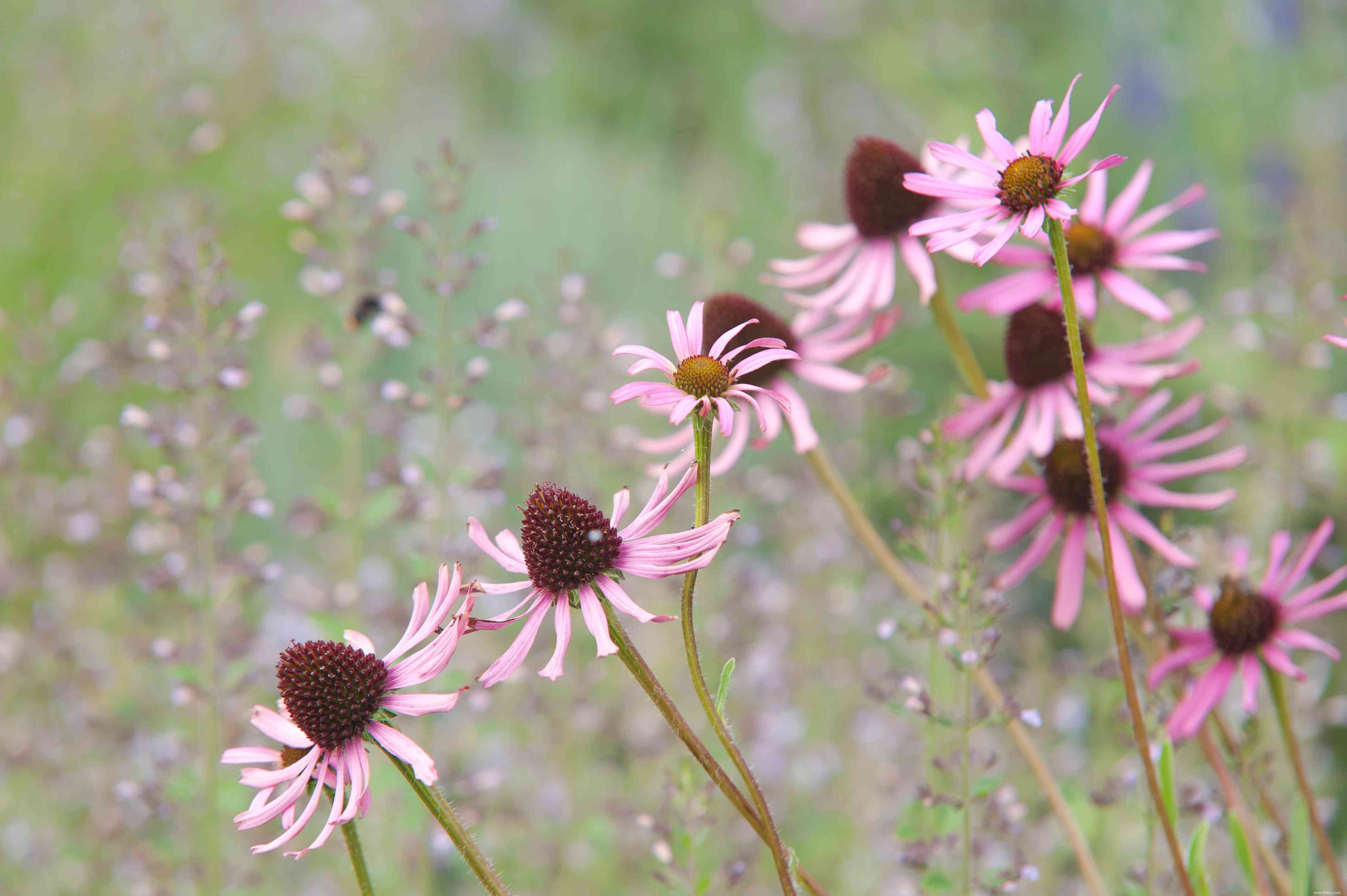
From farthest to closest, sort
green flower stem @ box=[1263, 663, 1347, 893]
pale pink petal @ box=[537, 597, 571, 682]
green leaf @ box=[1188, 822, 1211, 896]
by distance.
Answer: green flower stem @ box=[1263, 663, 1347, 893] → green leaf @ box=[1188, 822, 1211, 896] → pale pink petal @ box=[537, 597, 571, 682]

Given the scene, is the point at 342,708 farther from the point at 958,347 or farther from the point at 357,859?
the point at 958,347

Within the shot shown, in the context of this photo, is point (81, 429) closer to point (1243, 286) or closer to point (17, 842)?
point (17, 842)

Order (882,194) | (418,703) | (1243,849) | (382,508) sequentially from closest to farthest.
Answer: (418,703), (1243,849), (882,194), (382,508)

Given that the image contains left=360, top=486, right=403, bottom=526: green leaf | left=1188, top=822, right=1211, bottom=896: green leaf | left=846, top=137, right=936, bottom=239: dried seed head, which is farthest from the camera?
left=360, top=486, right=403, bottom=526: green leaf

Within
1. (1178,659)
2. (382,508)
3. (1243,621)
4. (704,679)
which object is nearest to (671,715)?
(704,679)

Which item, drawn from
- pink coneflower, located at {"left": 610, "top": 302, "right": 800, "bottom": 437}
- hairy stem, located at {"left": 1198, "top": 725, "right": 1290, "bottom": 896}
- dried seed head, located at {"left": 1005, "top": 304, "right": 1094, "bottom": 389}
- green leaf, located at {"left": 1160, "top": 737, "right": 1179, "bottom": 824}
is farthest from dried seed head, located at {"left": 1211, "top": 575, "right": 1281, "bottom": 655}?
pink coneflower, located at {"left": 610, "top": 302, "right": 800, "bottom": 437}

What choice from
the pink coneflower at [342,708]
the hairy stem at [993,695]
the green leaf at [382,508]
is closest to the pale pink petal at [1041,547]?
the hairy stem at [993,695]

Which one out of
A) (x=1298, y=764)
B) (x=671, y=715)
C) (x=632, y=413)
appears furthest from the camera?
(x=632, y=413)

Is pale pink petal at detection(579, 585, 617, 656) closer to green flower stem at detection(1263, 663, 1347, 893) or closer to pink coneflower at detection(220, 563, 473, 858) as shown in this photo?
pink coneflower at detection(220, 563, 473, 858)
